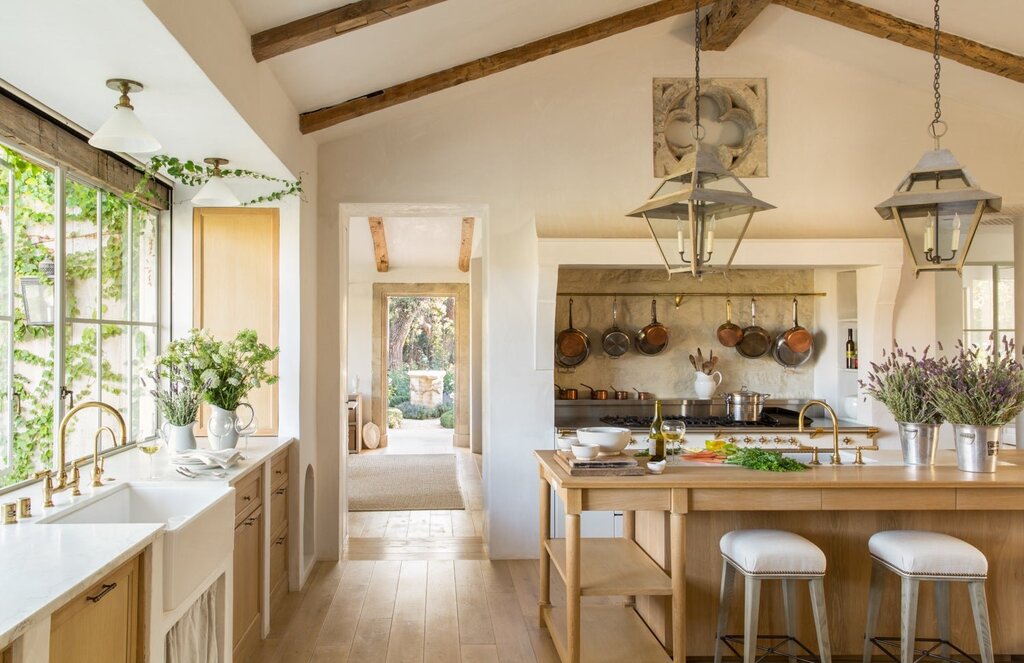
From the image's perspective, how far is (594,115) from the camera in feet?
16.9

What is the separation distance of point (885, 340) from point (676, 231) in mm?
2937

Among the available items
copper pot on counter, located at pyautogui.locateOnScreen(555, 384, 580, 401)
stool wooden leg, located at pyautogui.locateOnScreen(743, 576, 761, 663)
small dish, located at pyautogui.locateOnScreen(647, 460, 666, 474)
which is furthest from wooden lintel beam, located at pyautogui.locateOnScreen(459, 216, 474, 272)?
stool wooden leg, located at pyautogui.locateOnScreen(743, 576, 761, 663)

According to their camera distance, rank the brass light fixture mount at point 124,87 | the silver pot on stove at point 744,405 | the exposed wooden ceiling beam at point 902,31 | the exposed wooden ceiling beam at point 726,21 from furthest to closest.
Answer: the silver pot on stove at point 744,405, the exposed wooden ceiling beam at point 902,31, the exposed wooden ceiling beam at point 726,21, the brass light fixture mount at point 124,87

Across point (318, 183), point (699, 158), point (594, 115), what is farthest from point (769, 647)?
point (318, 183)

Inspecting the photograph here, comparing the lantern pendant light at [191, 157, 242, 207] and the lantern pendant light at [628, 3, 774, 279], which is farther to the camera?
the lantern pendant light at [191, 157, 242, 207]

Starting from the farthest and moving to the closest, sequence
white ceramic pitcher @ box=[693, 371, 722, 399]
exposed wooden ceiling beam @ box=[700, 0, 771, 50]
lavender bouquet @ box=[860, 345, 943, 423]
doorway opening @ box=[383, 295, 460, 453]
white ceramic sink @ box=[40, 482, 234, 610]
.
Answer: doorway opening @ box=[383, 295, 460, 453]
white ceramic pitcher @ box=[693, 371, 722, 399]
exposed wooden ceiling beam @ box=[700, 0, 771, 50]
lavender bouquet @ box=[860, 345, 943, 423]
white ceramic sink @ box=[40, 482, 234, 610]

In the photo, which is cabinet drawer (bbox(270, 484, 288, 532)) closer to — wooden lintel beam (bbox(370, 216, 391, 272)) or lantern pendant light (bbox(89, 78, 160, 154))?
lantern pendant light (bbox(89, 78, 160, 154))

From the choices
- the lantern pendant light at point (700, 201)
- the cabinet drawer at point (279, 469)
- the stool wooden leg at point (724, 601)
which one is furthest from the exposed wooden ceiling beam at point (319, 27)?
the stool wooden leg at point (724, 601)

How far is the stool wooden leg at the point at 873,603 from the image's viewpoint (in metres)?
3.11

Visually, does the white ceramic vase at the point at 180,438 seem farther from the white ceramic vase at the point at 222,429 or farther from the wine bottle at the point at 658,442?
the wine bottle at the point at 658,442

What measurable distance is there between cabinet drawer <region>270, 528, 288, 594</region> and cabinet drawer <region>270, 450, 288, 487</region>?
28 cm

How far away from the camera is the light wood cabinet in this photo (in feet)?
5.58

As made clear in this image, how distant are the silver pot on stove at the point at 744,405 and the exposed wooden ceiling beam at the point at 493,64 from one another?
2617mm

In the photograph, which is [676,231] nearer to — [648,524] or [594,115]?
[648,524]
